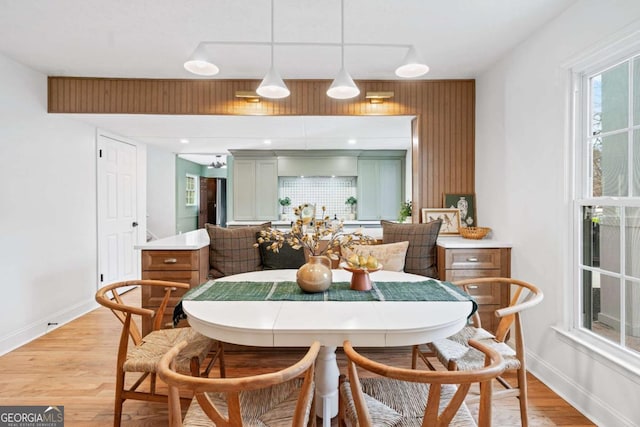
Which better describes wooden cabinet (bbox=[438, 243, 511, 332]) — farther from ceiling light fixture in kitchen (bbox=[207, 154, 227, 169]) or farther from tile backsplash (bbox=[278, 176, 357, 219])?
ceiling light fixture in kitchen (bbox=[207, 154, 227, 169])

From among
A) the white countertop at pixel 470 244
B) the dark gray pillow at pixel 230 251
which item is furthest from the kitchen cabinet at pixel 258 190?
the white countertop at pixel 470 244

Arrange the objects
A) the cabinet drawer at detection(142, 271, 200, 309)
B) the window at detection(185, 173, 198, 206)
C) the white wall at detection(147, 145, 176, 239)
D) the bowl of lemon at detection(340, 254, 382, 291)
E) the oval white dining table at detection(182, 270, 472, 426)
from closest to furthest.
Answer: the oval white dining table at detection(182, 270, 472, 426), the bowl of lemon at detection(340, 254, 382, 291), the cabinet drawer at detection(142, 271, 200, 309), the white wall at detection(147, 145, 176, 239), the window at detection(185, 173, 198, 206)

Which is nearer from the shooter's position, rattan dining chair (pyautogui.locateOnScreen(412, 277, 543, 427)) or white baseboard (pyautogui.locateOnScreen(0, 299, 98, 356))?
rattan dining chair (pyautogui.locateOnScreen(412, 277, 543, 427))

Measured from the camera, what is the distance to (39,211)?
329cm

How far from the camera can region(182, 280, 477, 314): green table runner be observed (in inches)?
70.3

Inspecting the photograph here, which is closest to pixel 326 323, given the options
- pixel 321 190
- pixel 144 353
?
pixel 144 353

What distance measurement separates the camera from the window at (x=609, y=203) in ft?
6.02

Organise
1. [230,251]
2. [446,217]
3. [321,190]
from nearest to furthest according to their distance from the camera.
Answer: [230,251] < [446,217] < [321,190]

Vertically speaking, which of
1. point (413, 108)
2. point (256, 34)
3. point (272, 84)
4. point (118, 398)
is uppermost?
point (256, 34)

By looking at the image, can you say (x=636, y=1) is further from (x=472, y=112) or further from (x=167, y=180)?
(x=167, y=180)

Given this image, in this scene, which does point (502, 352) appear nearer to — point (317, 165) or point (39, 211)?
point (39, 211)

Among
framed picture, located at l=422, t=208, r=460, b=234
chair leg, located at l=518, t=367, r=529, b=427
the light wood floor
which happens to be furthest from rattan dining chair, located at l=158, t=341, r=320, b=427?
framed picture, located at l=422, t=208, r=460, b=234

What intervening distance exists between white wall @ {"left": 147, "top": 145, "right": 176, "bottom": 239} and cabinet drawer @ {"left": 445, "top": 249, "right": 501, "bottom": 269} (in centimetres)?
551

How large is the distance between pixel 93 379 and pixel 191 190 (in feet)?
20.0
